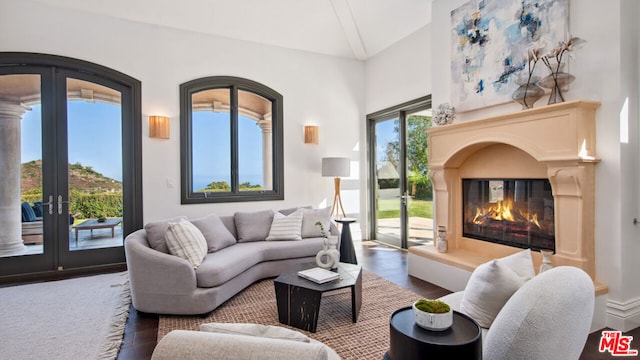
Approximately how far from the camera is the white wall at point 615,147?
9.11 feet

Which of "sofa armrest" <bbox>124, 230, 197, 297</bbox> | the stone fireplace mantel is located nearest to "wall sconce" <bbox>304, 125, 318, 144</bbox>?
the stone fireplace mantel

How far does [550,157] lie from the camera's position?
9.78 feet

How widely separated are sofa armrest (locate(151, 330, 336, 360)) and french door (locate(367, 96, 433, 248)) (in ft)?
14.2

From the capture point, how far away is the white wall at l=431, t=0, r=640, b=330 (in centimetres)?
278

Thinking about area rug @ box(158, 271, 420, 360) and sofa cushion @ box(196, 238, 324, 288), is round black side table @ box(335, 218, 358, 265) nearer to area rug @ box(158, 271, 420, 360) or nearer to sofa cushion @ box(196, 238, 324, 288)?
sofa cushion @ box(196, 238, 324, 288)

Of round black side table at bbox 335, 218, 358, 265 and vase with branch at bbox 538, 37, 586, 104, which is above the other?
vase with branch at bbox 538, 37, 586, 104

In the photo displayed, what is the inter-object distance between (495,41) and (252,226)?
3640 millimetres

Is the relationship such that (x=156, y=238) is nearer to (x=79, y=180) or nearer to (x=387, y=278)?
(x=79, y=180)

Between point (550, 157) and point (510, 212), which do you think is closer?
point (550, 157)

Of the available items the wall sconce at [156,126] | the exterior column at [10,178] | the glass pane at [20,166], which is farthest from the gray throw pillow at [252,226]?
the exterior column at [10,178]

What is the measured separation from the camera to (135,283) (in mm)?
3051

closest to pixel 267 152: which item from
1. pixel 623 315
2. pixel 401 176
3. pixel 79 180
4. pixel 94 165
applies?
pixel 401 176

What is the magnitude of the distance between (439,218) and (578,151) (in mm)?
1822

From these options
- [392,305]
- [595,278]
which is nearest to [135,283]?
[392,305]
